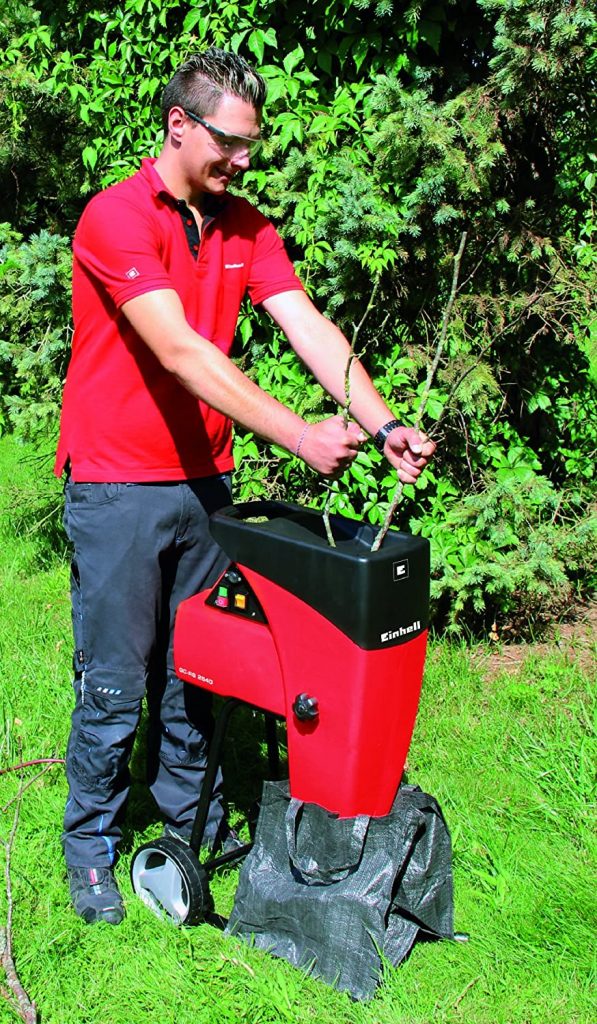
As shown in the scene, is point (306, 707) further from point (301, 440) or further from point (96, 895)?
point (96, 895)

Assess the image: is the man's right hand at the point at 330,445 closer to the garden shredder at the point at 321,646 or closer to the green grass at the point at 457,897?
the garden shredder at the point at 321,646

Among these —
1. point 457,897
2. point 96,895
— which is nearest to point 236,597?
point 96,895

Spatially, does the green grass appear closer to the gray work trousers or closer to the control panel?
the gray work trousers

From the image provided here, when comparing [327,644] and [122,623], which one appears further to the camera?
[122,623]

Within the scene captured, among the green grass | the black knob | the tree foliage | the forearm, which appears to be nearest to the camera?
the black knob

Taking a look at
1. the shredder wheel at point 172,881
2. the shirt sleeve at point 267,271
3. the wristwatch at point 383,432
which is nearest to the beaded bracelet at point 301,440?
the wristwatch at point 383,432

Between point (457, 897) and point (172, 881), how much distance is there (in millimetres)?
800

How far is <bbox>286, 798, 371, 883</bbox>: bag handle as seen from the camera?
95.3 inches

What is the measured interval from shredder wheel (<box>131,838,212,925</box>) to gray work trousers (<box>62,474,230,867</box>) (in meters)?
0.12

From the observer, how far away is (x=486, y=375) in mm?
4168

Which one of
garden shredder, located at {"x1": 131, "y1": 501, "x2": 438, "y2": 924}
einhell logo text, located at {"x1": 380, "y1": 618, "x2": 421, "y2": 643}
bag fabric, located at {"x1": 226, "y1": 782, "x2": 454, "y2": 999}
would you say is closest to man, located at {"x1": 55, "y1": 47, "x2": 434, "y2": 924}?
garden shredder, located at {"x1": 131, "y1": 501, "x2": 438, "y2": 924}

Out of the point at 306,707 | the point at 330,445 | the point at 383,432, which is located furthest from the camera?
the point at 383,432

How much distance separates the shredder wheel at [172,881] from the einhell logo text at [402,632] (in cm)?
90

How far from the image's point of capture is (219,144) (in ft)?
8.37
